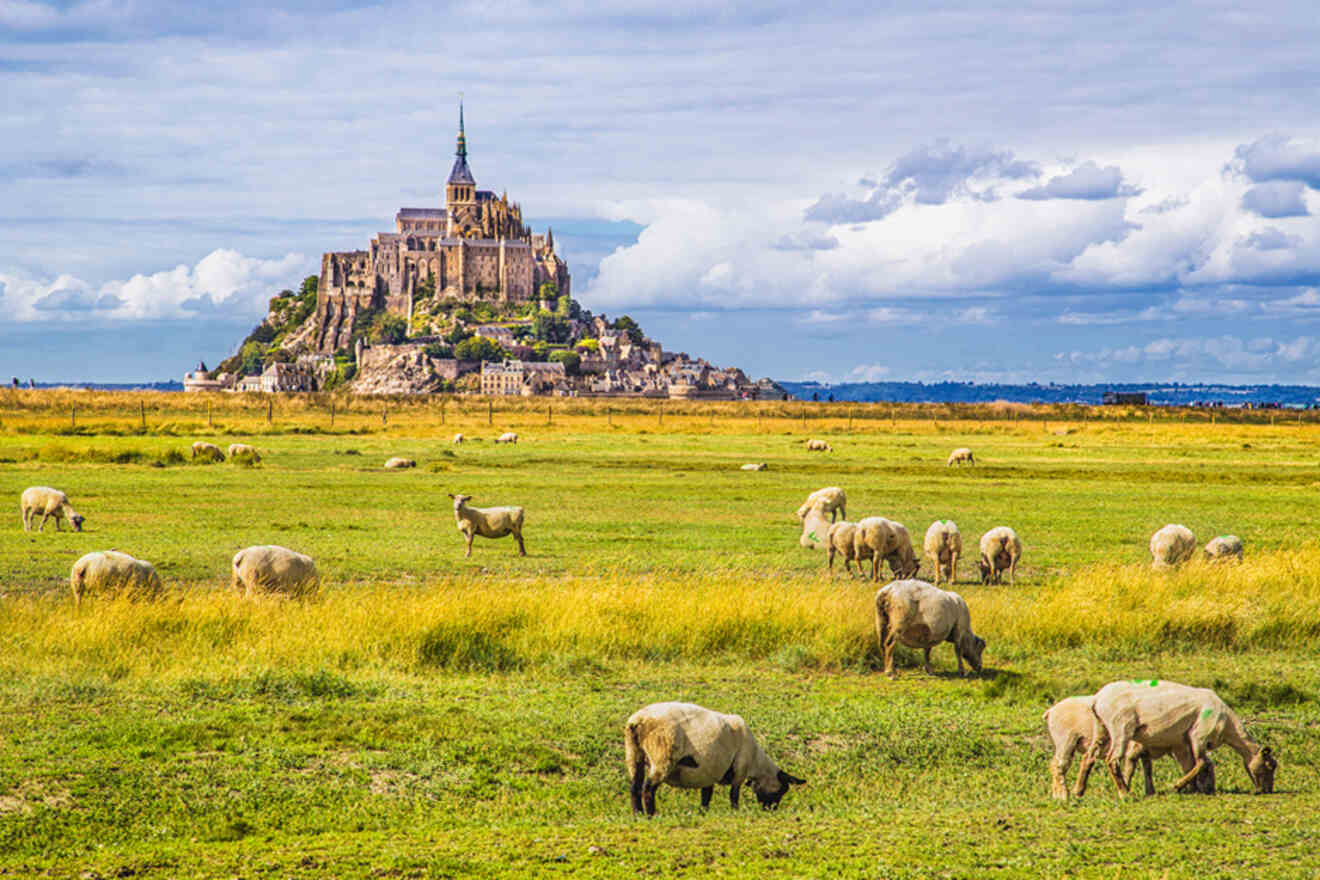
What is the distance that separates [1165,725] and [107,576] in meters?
13.1

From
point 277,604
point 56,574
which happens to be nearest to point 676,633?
point 277,604

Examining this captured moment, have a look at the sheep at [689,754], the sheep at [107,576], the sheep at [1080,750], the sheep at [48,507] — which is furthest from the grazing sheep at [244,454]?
the sheep at [1080,750]

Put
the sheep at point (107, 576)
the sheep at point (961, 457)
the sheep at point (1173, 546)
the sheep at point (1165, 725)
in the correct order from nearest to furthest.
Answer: the sheep at point (1165, 725), the sheep at point (107, 576), the sheep at point (1173, 546), the sheep at point (961, 457)

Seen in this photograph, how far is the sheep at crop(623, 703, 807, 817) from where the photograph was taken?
9.84 meters

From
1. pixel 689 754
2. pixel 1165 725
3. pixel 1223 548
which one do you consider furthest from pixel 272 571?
pixel 1223 548

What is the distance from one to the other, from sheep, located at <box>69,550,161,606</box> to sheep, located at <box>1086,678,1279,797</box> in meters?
12.0

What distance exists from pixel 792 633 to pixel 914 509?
18933mm

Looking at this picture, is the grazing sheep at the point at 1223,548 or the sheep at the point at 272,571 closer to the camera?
the sheep at the point at 272,571

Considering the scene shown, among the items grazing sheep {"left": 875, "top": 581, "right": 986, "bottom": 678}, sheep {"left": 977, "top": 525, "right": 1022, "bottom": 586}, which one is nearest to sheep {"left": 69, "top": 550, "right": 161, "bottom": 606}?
grazing sheep {"left": 875, "top": 581, "right": 986, "bottom": 678}

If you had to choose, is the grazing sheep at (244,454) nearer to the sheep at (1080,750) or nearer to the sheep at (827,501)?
the sheep at (827,501)

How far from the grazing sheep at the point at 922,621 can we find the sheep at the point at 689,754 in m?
5.14

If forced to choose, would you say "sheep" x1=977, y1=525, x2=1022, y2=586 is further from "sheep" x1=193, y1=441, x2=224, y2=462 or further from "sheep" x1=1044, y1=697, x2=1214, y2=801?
"sheep" x1=193, y1=441, x2=224, y2=462

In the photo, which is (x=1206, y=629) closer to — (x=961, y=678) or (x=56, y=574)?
(x=961, y=678)

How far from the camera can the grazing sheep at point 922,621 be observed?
15016 mm
